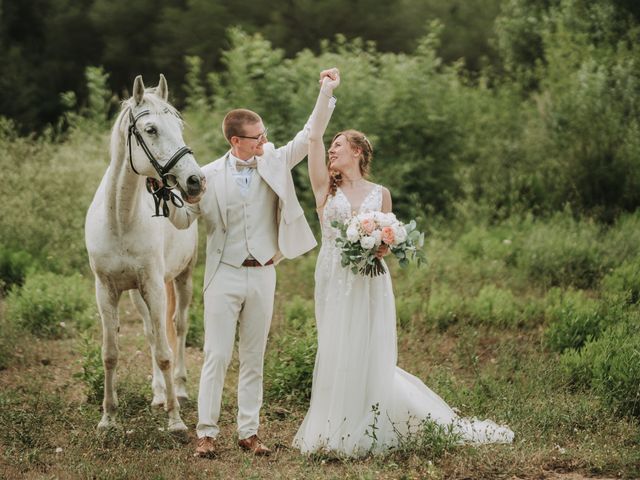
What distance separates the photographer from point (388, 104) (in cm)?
1405

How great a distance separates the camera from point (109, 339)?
601 cm

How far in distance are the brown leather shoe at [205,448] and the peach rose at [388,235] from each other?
1722 mm

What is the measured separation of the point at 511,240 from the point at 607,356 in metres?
4.98

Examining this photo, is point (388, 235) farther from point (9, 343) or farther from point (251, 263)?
point (9, 343)

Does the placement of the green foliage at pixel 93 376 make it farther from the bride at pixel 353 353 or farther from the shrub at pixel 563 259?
the shrub at pixel 563 259

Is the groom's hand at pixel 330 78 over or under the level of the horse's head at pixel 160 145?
over

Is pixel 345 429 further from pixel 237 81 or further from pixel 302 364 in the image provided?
pixel 237 81

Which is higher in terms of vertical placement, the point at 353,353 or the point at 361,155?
the point at 361,155

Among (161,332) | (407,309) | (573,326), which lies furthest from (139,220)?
(573,326)

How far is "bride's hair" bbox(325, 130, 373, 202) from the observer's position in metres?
5.77

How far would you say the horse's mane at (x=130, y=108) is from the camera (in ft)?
17.6

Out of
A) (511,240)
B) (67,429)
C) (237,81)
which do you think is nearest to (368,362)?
(67,429)

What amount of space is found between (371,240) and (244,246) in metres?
0.81

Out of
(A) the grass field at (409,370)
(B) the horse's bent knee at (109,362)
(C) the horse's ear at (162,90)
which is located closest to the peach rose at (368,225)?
(A) the grass field at (409,370)
